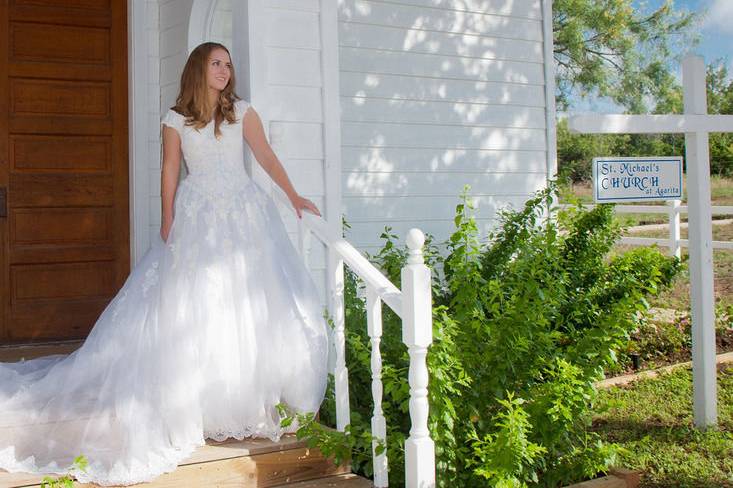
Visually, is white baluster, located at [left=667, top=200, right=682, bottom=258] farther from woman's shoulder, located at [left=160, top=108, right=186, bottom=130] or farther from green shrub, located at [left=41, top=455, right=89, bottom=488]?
green shrub, located at [left=41, top=455, right=89, bottom=488]

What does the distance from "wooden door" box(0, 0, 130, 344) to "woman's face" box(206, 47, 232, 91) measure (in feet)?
5.50

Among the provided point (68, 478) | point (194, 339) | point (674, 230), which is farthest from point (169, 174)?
point (674, 230)

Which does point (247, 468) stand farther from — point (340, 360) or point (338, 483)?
point (340, 360)

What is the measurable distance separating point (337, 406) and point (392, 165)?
3.31 m

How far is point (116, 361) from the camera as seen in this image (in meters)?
3.53

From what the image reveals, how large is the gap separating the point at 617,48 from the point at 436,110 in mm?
12177

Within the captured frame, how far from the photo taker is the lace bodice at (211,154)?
385 centimetres

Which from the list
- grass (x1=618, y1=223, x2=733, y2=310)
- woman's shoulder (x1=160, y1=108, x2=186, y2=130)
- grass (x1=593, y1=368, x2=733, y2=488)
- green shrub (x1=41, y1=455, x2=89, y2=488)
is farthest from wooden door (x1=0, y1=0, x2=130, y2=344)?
grass (x1=618, y1=223, x2=733, y2=310)

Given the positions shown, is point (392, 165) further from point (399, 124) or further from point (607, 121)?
point (607, 121)

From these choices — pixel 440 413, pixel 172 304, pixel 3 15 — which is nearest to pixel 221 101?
pixel 172 304

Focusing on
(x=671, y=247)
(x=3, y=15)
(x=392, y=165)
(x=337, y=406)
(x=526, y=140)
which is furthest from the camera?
(x=671, y=247)

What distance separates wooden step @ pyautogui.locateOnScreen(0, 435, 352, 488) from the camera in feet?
10.7

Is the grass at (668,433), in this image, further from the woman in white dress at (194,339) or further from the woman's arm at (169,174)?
the woman's arm at (169,174)

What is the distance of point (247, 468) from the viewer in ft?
11.2
